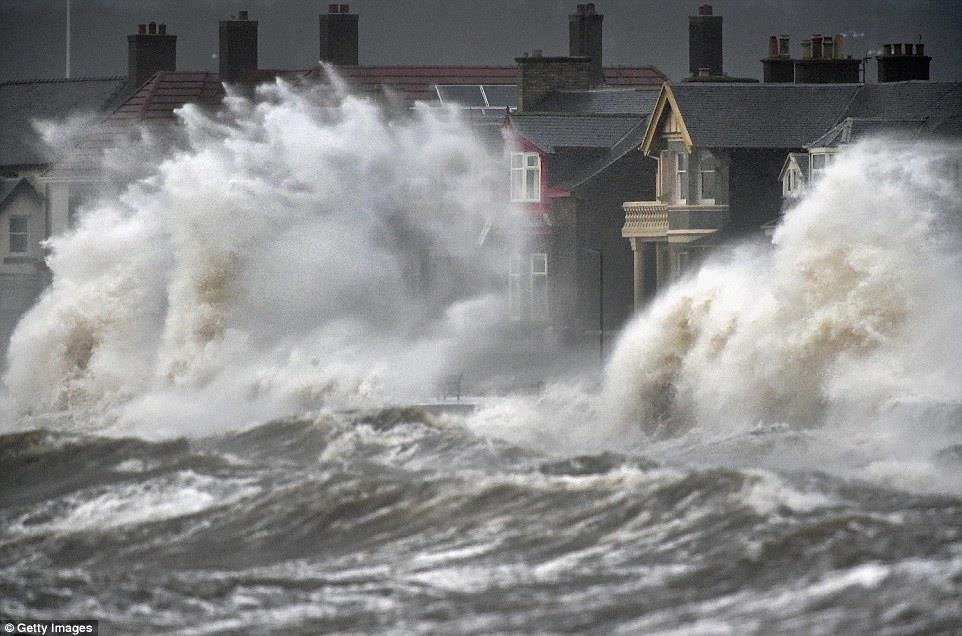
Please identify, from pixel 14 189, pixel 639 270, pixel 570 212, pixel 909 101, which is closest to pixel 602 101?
pixel 570 212

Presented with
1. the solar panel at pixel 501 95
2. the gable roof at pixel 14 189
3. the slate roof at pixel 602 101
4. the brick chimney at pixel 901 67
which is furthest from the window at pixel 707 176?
the gable roof at pixel 14 189

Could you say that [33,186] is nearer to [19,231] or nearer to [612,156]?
[19,231]

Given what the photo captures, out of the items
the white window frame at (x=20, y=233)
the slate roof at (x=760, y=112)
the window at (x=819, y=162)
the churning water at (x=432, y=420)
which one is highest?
the slate roof at (x=760, y=112)

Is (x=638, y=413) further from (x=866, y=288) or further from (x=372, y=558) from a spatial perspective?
(x=372, y=558)

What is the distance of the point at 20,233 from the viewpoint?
255ft

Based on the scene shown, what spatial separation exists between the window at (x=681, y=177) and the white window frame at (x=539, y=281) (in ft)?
18.0

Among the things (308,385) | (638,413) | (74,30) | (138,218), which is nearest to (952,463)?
(638,413)

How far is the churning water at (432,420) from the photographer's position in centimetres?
2517

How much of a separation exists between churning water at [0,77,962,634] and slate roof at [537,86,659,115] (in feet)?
9.97

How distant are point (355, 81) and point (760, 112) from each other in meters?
26.4

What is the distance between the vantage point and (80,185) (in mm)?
75562

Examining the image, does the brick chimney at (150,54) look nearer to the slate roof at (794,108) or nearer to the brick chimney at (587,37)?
the brick chimney at (587,37)

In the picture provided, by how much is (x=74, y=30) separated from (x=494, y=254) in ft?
276

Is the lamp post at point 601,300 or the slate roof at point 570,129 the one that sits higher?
the slate roof at point 570,129
